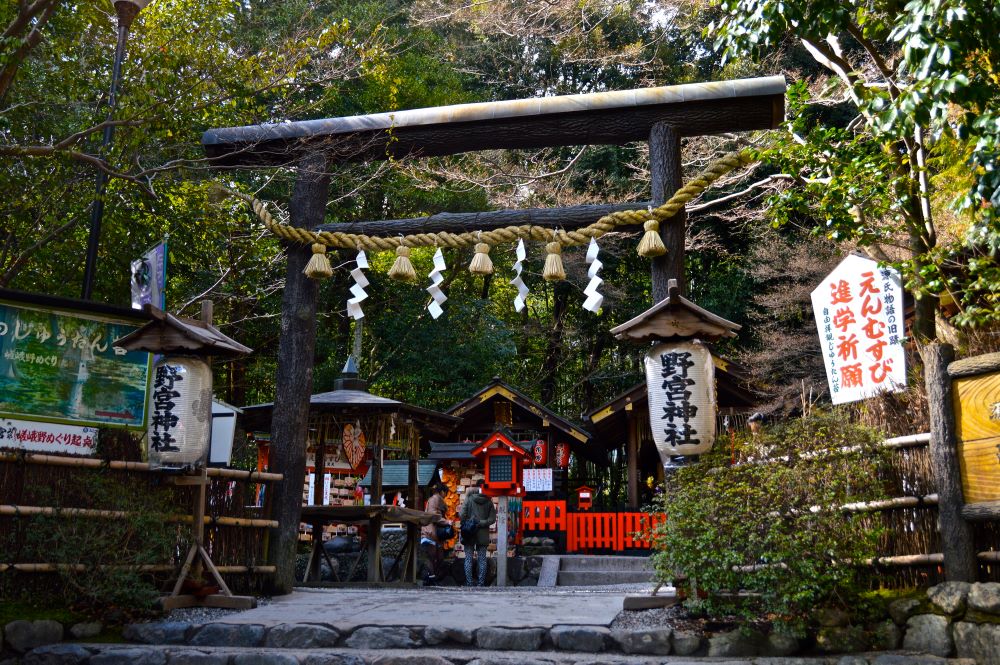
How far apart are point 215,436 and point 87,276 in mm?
3393

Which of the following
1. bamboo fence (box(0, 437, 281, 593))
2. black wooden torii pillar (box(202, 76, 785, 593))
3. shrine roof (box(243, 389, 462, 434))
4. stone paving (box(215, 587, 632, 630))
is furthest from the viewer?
shrine roof (box(243, 389, 462, 434))

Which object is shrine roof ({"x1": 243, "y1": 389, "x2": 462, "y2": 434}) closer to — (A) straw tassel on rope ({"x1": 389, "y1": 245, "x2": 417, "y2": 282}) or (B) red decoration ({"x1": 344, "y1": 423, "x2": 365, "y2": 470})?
(B) red decoration ({"x1": 344, "y1": 423, "x2": 365, "y2": 470})

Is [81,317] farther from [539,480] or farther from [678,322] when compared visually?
[539,480]

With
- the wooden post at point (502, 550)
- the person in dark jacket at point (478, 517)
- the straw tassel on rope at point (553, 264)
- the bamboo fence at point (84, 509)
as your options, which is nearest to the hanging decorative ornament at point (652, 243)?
the straw tassel on rope at point (553, 264)

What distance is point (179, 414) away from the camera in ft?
28.8

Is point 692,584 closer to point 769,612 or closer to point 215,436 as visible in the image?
point 769,612

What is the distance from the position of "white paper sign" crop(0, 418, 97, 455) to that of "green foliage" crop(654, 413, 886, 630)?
18.7ft

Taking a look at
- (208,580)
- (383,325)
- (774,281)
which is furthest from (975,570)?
(383,325)

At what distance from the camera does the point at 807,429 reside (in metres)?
7.48

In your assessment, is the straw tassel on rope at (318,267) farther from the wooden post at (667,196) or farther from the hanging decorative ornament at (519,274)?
the wooden post at (667,196)

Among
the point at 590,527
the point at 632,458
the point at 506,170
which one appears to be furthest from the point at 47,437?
the point at 632,458

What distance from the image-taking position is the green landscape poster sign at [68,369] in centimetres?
863

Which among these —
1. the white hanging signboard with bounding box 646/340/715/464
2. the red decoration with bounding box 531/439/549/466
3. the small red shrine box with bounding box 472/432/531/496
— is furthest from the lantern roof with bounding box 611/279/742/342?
the red decoration with bounding box 531/439/549/466

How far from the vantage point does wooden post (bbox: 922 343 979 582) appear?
6594mm
